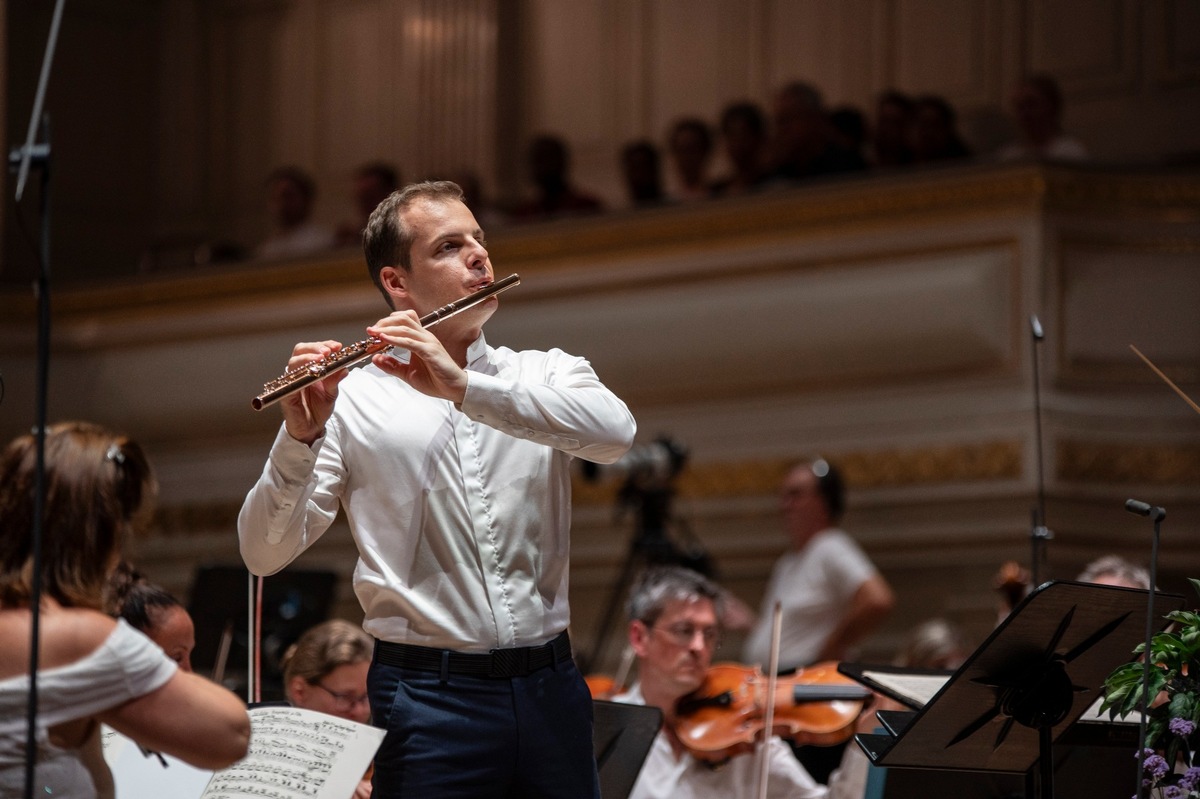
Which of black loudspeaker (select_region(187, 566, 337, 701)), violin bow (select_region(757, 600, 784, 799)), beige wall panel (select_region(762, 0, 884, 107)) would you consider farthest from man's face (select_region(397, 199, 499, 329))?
beige wall panel (select_region(762, 0, 884, 107))

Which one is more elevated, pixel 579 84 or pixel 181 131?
pixel 579 84

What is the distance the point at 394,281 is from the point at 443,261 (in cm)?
11

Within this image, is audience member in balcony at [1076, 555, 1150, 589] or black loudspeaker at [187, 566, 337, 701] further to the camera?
black loudspeaker at [187, 566, 337, 701]

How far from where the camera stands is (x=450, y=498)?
104 inches

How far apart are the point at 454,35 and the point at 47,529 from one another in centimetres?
668

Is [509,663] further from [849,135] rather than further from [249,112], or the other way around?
[249,112]

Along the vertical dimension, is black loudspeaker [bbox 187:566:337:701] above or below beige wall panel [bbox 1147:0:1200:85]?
below

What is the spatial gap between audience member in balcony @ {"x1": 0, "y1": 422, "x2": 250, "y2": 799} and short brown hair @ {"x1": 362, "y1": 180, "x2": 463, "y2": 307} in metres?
0.63

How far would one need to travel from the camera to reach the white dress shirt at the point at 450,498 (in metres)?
2.54

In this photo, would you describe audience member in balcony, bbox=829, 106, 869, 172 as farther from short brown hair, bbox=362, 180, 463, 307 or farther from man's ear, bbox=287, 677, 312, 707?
short brown hair, bbox=362, 180, 463, 307

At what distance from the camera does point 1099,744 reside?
130 inches

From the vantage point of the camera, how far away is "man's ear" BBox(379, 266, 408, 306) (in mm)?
2791

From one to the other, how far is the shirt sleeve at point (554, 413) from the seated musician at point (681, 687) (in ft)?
5.28

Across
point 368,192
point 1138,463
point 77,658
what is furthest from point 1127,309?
point 77,658
